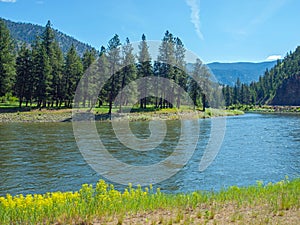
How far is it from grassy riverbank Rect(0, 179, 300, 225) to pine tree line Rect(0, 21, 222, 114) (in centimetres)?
5362

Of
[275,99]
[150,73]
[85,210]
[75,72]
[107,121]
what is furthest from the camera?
[275,99]

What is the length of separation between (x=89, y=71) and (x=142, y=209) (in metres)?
64.2

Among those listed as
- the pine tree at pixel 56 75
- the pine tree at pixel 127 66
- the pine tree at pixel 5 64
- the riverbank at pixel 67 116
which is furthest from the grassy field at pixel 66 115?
the pine tree at pixel 56 75

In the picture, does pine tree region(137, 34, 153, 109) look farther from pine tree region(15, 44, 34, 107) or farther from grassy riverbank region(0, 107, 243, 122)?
pine tree region(15, 44, 34, 107)

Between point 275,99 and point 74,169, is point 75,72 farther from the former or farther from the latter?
point 275,99

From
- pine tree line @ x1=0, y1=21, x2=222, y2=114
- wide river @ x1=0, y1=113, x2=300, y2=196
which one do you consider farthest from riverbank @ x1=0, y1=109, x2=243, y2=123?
wide river @ x1=0, y1=113, x2=300, y2=196

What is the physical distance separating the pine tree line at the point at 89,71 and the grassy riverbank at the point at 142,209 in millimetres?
53618

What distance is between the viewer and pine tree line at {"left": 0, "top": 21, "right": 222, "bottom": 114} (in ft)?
217

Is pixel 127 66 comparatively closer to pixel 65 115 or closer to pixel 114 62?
pixel 114 62

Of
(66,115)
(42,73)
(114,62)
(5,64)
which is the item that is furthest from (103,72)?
(5,64)

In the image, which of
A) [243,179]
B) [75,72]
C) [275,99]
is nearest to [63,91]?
[75,72]

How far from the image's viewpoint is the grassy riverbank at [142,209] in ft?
28.0

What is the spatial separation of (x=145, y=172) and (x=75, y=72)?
188ft

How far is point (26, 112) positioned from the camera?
60844 mm
